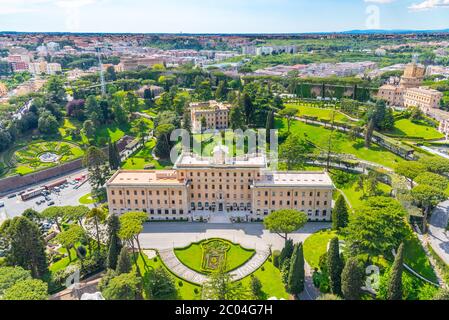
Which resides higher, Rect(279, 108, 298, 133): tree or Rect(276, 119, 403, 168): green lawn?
Rect(279, 108, 298, 133): tree

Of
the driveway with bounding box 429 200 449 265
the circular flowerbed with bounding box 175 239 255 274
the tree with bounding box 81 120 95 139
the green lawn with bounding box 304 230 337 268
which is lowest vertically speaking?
the circular flowerbed with bounding box 175 239 255 274

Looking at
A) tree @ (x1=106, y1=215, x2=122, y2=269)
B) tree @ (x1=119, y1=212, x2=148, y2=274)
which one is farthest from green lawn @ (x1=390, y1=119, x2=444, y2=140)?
tree @ (x1=106, y1=215, x2=122, y2=269)

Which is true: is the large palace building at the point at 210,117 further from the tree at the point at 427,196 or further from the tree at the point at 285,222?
the tree at the point at 427,196

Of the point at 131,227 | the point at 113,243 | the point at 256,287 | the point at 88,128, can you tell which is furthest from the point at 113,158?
the point at 256,287

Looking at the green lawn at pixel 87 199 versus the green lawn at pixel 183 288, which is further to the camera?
the green lawn at pixel 87 199

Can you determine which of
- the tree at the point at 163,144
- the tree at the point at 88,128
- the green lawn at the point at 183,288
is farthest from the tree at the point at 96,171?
the tree at the point at 88,128

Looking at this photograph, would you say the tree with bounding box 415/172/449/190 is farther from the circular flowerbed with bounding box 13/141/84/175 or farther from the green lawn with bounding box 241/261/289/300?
the circular flowerbed with bounding box 13/141/84/175

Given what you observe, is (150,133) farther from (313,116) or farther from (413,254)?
(413,254)

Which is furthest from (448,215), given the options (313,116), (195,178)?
(313,116)
